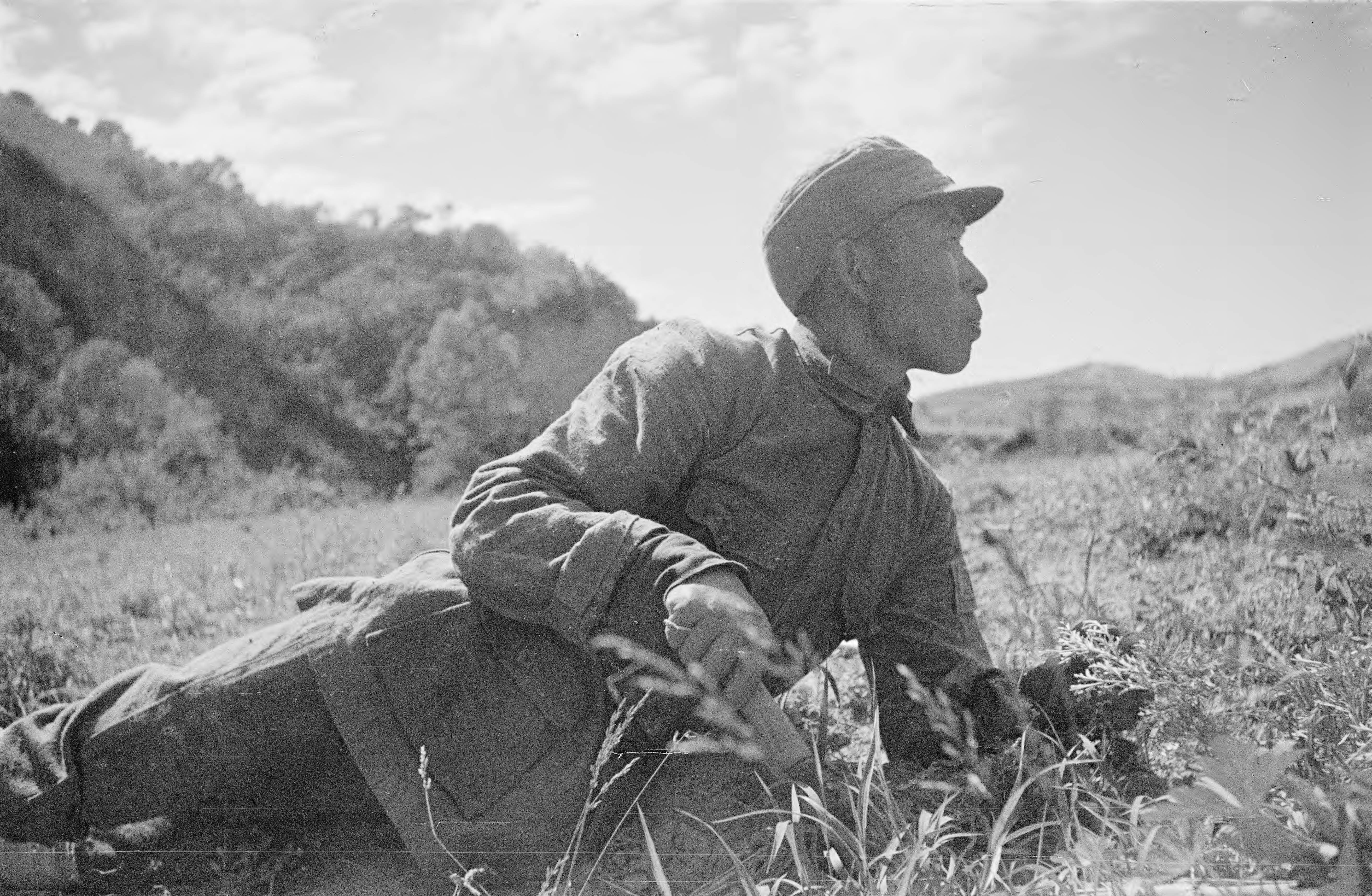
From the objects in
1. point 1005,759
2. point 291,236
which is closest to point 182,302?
point 291,236

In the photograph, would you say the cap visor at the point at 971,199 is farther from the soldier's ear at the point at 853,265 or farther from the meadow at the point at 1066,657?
the meadow at the point at 1066,657

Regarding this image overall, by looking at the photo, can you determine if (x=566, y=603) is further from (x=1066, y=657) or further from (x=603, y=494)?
→ (x=1066, y=657)

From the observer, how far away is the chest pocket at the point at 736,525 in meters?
2.55

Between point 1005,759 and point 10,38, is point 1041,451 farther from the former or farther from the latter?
point 10,38

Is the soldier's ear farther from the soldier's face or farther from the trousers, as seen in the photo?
the trousers

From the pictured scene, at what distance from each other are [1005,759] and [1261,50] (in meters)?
1.66

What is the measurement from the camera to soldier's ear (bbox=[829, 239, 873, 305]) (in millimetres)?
2559

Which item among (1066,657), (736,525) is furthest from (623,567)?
(1066,657)

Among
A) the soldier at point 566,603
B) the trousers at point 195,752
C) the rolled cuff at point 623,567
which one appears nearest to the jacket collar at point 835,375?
the soldier at point 566,603

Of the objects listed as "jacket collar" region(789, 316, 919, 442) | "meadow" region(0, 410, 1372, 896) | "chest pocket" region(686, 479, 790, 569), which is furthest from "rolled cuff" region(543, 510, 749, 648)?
"jacket collar" region(789, 316, 919, 442)

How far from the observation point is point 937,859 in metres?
2.16

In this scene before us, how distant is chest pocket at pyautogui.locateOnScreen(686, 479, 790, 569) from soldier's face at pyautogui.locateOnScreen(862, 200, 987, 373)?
467 mm

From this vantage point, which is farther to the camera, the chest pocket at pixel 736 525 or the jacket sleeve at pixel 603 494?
the chest pocket at pixel 736 525

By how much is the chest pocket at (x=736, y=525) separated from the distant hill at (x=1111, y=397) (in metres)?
1.14
